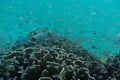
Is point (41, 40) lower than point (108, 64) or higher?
higher

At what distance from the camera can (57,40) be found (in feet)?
30.2

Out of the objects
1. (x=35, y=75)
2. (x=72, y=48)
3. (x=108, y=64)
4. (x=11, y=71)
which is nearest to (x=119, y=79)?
(x=108, y=64)

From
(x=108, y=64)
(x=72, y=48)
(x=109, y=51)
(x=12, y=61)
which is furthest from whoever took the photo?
(x=109, y=51)

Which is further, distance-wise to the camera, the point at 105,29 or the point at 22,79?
the point at 105,29

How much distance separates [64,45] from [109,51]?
3.82m

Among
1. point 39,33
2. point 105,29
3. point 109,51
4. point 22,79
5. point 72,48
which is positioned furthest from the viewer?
point 105,29

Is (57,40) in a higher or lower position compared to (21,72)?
higher

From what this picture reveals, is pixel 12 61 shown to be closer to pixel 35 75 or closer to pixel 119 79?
pixel 35 75

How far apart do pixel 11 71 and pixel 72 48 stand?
353cm

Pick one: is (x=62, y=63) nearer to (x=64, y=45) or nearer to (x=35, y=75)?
(x=35, y=75)

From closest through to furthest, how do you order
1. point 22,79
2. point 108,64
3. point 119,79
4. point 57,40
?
1. point 22,79
2. point 119,79
3. point 108,64
4. point 57,40

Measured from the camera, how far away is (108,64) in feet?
21.6

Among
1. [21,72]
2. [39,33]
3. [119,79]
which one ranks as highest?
[39,33]

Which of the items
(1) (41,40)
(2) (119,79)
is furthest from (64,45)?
(2) (119,79)
